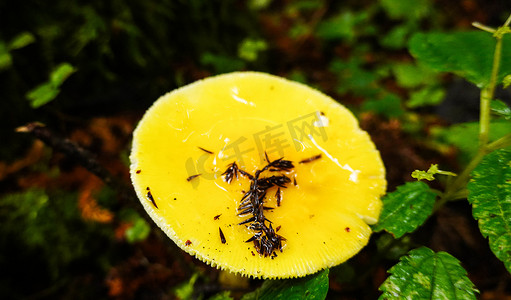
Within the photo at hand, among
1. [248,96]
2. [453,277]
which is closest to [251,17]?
[248,96]

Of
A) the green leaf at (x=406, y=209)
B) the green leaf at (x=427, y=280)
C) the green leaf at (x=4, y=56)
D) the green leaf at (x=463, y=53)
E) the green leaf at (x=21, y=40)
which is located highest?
the green leaf at (x=21, y=40)

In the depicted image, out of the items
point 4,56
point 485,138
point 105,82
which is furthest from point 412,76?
point 4,56

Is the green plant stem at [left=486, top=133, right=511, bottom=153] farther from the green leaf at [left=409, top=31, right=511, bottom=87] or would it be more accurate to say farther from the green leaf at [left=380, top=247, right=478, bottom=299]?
the green leaf at [left=380, top=247, right=478, bottom=299]

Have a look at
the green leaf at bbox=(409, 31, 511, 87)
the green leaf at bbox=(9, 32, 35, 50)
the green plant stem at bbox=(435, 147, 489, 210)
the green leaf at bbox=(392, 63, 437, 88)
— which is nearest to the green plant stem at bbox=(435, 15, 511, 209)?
the green plant stem at bbox=(435, 147, 489, 210)

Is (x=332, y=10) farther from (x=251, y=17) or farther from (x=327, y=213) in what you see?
(x=327, y=213)

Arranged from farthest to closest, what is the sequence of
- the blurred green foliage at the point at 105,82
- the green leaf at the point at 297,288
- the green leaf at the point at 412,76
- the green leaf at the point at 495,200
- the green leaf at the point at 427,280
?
the green leaf at the point at 412,76, the blurred green foliage at the point at 105,82, the green leaf at the point at 297,288, the green leaf at the point at 427,280, the green leaf at the point at 495,200

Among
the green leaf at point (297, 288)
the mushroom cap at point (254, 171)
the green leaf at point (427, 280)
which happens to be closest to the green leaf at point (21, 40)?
the mushroom cap at point (254, 171)

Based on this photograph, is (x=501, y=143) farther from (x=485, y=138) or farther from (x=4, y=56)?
(x=4, y=56)

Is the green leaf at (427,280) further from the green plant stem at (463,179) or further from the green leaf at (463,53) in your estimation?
the green leaf at (463,53)

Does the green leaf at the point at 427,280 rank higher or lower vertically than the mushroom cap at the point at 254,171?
lower
